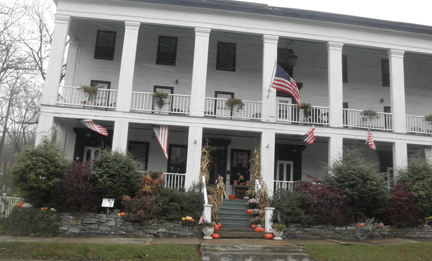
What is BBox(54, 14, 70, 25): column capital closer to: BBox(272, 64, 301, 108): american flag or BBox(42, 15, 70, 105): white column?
BBox(42, 15, 70, 105): white column

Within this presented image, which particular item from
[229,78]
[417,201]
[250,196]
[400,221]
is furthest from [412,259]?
[229,78]

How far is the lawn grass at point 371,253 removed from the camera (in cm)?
892

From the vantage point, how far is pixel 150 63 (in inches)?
667

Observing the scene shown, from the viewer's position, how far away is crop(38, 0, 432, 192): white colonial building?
14.0 metres

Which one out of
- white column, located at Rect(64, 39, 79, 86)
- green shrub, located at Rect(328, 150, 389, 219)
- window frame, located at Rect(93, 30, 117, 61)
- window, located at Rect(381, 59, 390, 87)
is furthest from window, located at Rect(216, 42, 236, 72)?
window, located at Rect(381, 59, 390, 87)

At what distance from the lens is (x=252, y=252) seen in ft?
29.1

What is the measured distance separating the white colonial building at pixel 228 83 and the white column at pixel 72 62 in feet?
0.15

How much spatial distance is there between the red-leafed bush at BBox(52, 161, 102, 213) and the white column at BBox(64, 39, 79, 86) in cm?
659

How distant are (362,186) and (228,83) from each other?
834cm

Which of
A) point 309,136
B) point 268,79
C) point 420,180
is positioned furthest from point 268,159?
point 420,180

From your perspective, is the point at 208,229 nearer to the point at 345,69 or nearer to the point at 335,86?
the point at 335,86

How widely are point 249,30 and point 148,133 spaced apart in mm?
6860

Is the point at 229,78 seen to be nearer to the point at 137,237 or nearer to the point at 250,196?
the point at 250,196

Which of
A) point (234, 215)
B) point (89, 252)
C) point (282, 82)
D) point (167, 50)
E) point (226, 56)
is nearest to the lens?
point (89, 252)
